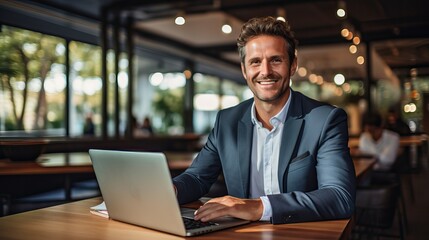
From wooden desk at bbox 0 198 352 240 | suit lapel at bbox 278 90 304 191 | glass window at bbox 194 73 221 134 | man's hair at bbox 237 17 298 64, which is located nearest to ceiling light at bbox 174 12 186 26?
man's hair at bbox 237 17 298 64

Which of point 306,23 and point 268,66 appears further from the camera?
point 306,23

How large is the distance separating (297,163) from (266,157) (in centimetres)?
15

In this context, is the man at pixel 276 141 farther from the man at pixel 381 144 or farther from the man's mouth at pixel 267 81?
the man at pixel 381 144

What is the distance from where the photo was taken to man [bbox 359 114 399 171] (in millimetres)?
4117

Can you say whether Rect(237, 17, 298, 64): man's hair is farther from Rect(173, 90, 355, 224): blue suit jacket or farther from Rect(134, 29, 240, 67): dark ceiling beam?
Rect(134, 29, 240, 67): dark ceiling beam

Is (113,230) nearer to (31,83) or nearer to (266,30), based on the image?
(266,30)

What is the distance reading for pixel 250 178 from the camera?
63.6 inches

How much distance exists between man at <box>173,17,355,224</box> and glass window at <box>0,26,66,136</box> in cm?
264

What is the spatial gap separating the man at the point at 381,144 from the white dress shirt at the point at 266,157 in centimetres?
279

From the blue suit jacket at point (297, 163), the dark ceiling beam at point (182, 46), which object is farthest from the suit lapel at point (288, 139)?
the dark ceiling beam at point (182, 46)

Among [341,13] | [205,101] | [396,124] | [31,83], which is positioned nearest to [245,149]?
[396,124]

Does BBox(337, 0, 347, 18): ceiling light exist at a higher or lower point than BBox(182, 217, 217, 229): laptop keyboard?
higher

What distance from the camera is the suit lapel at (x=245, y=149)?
63.3 inches

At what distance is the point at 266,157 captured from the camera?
1.61 meters
